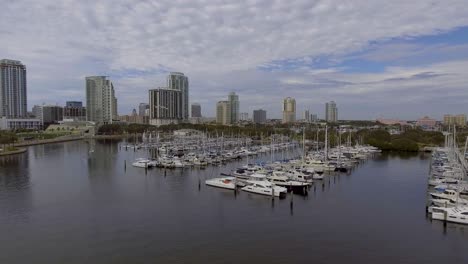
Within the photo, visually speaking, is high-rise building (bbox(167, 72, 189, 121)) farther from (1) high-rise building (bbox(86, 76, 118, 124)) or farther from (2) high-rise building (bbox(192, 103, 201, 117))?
(2) high-rise building (bbox(192, 103, 201, 117))

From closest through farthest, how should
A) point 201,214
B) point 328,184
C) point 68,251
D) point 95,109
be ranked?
point 68,251
point 201,214
point 328,184
point 95,109

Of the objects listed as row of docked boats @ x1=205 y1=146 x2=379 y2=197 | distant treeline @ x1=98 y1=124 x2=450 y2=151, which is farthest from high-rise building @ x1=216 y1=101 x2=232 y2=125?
row of docked boats @ x1=205 y1=146 x2=379 y2=197

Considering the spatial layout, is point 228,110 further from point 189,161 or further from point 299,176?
point 299,176

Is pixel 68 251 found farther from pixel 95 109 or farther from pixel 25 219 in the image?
pixel 95 109

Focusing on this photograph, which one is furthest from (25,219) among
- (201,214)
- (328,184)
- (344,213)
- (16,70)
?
(16,70)

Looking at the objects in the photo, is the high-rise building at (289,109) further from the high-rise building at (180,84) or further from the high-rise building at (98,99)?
the high-rise building at (98,99)

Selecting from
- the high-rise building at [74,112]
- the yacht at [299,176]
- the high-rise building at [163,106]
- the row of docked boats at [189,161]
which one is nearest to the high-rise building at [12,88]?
the high-rise building at [74,112]
